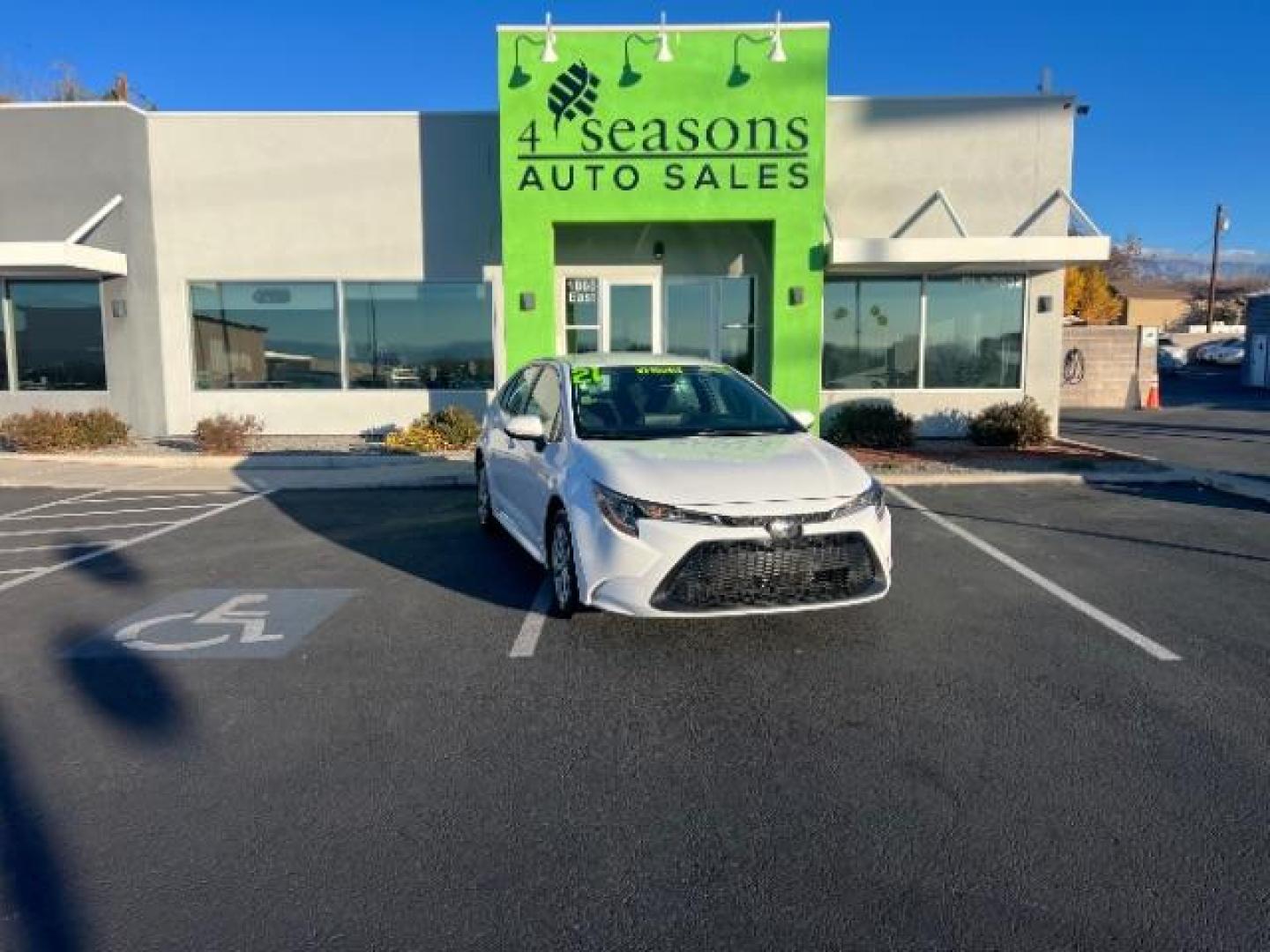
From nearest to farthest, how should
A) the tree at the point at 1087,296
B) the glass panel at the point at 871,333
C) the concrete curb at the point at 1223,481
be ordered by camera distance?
the concrete curb at the point at 1223,481 < the glass panel at the point at 871,333 < the tree at the point at 1087,296

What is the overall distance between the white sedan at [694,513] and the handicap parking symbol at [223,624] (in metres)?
1.55

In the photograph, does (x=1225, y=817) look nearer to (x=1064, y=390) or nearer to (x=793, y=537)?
(x=793, y=537)

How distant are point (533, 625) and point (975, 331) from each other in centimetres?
1132

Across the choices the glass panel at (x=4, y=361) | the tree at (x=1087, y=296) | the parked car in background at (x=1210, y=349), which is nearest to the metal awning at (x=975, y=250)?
the glass panel at (x=4, y=361)

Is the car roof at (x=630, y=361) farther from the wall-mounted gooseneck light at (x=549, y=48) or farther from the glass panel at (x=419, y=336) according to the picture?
the glass panel at (x=419, y=336)

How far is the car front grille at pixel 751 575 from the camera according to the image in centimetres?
476

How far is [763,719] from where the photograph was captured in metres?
4.22

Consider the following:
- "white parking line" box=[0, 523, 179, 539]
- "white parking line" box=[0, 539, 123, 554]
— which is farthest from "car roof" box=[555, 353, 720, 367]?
"white parking line" box=[0, 523, 179, 539]

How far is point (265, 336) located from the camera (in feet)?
49.7

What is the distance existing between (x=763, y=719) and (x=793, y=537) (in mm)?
1013

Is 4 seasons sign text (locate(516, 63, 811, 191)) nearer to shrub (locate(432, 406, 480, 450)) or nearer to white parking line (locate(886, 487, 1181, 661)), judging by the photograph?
shrub (locate(432, 406, 480, 450))

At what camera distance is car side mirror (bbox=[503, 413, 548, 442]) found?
5969mm

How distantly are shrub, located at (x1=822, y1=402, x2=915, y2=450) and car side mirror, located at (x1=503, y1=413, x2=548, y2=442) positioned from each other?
26.9ft

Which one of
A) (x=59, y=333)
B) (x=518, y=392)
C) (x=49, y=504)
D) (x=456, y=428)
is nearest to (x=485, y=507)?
(x=518, y=392)
